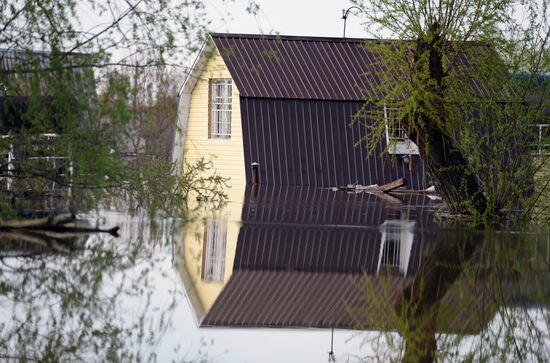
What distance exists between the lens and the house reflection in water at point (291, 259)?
944cm

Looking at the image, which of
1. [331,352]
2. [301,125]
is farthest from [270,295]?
[301,125]

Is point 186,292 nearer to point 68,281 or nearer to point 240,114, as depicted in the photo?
point 68,281

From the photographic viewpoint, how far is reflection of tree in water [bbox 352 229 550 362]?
798 cm

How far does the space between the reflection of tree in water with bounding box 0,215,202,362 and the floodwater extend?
2 centimetres

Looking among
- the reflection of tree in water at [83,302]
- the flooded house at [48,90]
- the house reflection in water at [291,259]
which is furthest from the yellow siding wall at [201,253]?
the flooded house at [48,90]

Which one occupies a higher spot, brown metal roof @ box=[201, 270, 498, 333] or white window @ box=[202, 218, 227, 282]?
white window @ box=[202, 218, 227, 282]

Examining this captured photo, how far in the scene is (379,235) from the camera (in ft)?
54.3

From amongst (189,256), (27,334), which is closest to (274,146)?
(189,256)

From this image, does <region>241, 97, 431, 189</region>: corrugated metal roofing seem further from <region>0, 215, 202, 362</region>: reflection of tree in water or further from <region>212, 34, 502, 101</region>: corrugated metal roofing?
<region>0, 215, 202, 362</region>: reflection of tree in water

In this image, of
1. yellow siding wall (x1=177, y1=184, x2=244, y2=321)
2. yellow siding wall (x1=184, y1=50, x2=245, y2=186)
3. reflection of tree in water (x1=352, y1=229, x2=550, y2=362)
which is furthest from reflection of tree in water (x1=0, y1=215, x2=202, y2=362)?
yellow siding wall (x1=184, y1=50, x2=245, y2=186)

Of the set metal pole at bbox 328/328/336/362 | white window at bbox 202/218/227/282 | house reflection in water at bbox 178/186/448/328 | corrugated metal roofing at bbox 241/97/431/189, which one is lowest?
metal pole at bbox 328/328/336/362

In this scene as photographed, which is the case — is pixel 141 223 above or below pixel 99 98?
below

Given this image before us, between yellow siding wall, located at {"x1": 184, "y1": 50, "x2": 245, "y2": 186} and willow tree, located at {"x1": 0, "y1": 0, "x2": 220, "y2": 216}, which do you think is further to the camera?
yellow siding wall, located at {"x1": 184, "y1": 50, "x2": 245, "y2": 186}

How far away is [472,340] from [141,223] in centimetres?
871
